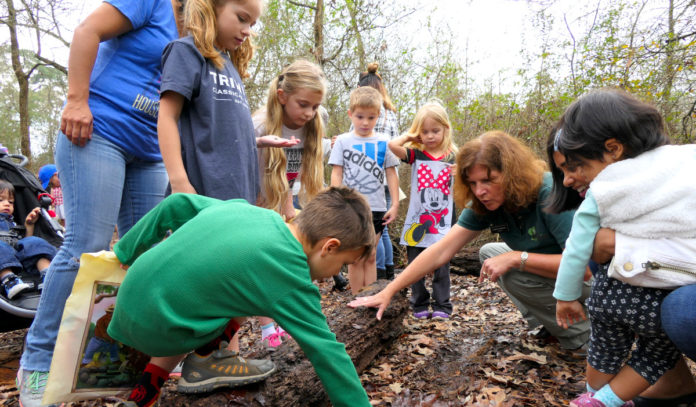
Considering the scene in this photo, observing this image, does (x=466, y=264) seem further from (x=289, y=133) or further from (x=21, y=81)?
(x=21, y=81)

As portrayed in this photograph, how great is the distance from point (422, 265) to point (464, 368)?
74cm

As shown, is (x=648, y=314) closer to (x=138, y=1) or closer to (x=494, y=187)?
(x=494, y=187)

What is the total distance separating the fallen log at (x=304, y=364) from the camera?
6.11 feet

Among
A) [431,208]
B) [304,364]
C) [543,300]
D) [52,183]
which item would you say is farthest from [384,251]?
[52,183]

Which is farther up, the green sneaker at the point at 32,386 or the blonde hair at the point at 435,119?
the blonde hair at the point at 435,119

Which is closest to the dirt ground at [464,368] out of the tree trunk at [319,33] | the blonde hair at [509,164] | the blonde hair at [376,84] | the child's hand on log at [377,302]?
the child's hand on log at [377,302]

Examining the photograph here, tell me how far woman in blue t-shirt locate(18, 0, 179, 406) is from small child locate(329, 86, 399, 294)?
2.36 m

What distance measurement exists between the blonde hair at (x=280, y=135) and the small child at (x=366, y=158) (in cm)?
117

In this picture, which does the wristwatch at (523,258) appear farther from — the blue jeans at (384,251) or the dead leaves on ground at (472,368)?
the blue jeans at (384,251)

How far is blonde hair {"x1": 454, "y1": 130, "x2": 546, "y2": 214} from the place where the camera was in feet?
8.32

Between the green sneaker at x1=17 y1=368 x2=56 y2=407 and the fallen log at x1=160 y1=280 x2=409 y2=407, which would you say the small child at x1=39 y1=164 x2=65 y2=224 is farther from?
the fallen log at x1=160 y1=280 x2=409 y2=407

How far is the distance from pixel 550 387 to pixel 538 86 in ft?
19.3

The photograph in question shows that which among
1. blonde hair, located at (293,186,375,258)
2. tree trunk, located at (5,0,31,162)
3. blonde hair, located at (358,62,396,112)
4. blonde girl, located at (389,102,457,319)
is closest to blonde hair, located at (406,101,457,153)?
blonde girl, located at (389,102,457,319)

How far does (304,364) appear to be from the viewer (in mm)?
2166
